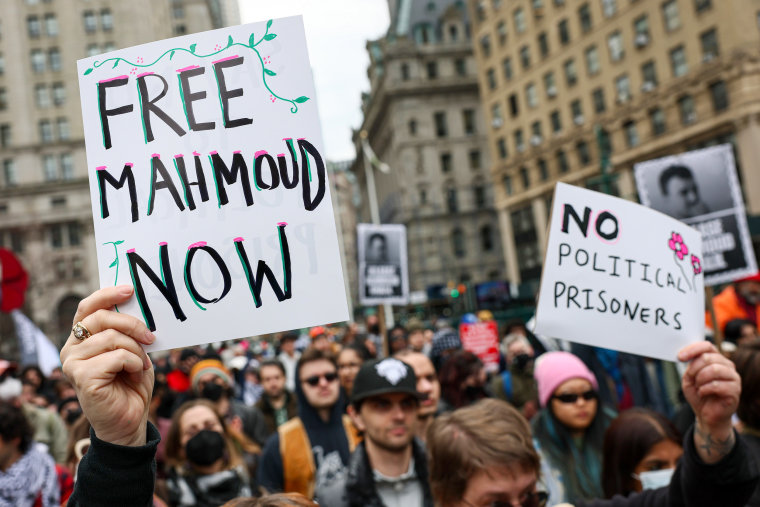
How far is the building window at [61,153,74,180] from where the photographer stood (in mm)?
56000

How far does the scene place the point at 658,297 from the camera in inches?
88.0

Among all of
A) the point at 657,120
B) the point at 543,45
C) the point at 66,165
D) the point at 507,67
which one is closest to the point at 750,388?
the point at 657,120

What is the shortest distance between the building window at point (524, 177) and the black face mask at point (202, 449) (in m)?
43.5

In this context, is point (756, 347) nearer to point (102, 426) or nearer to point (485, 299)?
point (102, 426)

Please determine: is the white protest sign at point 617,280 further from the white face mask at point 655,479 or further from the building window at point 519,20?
the building window at point 519,20

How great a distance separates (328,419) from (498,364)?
21.2ft

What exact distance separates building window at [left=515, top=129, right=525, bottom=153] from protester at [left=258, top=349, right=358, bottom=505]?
4314cm

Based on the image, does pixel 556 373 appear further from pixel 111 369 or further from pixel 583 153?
pixel 583 153

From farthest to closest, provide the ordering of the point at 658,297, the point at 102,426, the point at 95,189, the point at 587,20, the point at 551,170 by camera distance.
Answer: the point at 551,170 < the point at 587,20 < the point at 658,297 < the point at 95,189 < the point at 102,426

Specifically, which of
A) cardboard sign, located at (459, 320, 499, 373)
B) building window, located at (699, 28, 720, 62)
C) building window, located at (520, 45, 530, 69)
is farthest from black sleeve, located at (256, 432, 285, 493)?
building window, located at (520, 45, 530, 69)

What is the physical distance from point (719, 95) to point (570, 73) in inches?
444

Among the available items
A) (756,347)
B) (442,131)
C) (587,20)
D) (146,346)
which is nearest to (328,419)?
(756,347)

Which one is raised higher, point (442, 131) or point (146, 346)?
point (442, 131)

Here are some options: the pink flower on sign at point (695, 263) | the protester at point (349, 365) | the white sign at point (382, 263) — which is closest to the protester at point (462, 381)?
the protester at point (349, 365)
